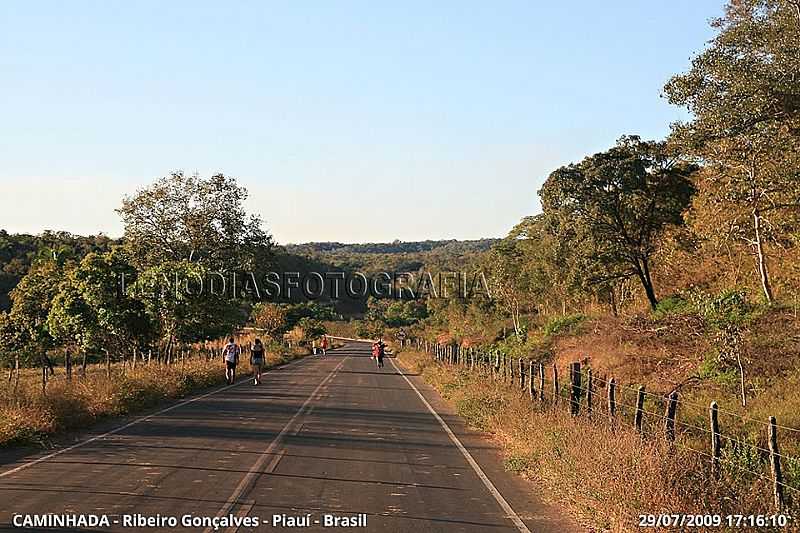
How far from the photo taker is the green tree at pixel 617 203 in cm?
4456

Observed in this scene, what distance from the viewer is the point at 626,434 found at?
12820mm

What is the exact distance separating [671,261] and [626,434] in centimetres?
3416

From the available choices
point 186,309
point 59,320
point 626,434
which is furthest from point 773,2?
point 59,320

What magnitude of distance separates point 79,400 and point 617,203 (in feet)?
104

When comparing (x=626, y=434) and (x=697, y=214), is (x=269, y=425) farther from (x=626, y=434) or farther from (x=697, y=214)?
(x=697, y=214)

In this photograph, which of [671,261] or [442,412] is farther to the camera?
[671,261]

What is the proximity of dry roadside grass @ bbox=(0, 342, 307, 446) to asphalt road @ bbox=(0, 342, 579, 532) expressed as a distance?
2.96 ft

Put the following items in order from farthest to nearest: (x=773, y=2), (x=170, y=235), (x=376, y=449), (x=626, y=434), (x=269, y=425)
→ (x=170, y=235) < (x=773, y=2) < (x=269, y=425) < (x=376, y=449) < (x=626, y=434)

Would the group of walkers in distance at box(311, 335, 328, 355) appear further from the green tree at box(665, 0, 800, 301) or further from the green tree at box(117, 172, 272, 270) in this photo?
the green tree at box(665, 0, 800, 301)

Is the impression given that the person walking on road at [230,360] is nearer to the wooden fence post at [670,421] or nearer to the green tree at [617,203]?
the green tree at [617,203]

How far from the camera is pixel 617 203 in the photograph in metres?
44.9

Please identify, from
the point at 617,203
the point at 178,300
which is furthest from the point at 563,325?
the point at 178,300

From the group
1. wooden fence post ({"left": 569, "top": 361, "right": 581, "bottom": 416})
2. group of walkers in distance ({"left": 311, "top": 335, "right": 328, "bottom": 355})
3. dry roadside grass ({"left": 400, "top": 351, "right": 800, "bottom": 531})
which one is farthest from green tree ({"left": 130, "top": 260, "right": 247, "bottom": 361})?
group of walkers in distance ({"left": 311, "top": 335, "right": 328, "bottom": 355})

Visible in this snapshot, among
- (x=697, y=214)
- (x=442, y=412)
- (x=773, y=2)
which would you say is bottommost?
(x=442, y=412)
